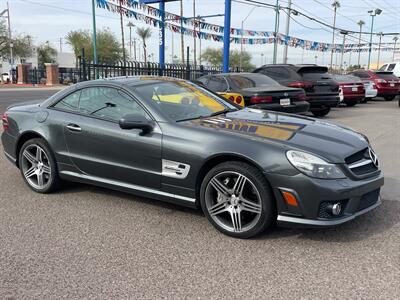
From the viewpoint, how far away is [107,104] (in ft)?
16.0

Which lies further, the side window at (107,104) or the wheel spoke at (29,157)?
the wheel spoke at (29,157)

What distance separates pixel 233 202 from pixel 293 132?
90 cm

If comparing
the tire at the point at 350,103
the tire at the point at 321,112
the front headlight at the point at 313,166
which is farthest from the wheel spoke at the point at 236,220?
the tire at the point at 350,103

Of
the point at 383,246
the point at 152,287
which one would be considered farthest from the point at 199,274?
the point at 383,246

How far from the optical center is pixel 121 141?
4.53m

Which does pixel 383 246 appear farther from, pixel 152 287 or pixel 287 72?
pixel 287 72

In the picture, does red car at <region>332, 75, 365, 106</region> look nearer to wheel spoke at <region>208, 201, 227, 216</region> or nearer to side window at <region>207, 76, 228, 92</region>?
side window at <region>207, 76, 228, 92</region>

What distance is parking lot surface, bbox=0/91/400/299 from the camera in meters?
3.05

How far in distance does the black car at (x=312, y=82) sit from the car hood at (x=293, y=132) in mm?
8432

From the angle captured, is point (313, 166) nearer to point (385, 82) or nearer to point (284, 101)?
point (284, 101)

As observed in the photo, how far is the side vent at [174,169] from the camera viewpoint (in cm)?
414

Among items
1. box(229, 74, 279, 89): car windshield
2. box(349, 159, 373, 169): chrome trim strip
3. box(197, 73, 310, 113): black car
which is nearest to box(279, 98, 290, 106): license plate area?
box(197, 73, 310, 113): black car

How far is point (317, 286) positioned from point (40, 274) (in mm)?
2061

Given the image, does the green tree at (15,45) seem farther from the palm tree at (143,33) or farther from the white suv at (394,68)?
the white suv at (394,68)
